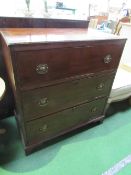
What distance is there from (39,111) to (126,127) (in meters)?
1.06

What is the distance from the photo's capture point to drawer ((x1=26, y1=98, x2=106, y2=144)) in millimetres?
1179

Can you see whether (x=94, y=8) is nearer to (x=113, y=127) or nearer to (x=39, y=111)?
(x=113, y=127)

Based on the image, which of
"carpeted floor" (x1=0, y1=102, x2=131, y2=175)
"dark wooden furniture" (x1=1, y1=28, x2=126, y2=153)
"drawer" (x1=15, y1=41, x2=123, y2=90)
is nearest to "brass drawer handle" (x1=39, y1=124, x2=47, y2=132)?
"dark wooden furniture" (x1=1, y1=28, x2=126, y2=153)

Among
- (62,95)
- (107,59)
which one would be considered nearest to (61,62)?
(62,95)

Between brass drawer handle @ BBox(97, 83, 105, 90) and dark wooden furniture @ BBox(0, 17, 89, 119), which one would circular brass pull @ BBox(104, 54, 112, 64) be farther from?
dark wooden furniture @ BBox(0, 17, 89, 119)

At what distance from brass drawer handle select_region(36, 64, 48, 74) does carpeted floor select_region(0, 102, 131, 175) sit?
2.53ft

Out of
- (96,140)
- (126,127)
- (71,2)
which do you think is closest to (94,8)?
(71,2)

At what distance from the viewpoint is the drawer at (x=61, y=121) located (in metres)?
1.18

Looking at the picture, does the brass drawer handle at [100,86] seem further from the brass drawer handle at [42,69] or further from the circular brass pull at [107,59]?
the brass drawer handle at [42,69]

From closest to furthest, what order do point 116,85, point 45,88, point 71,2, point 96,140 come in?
1. point 45,88
2. point 96,140
3. point 116,85
4. point 71,2

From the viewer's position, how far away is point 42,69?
917 millimetres

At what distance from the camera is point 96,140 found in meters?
1.48

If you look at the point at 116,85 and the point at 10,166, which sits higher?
the point at 116,85

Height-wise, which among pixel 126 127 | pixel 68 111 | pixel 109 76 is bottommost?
pixel 126 127
